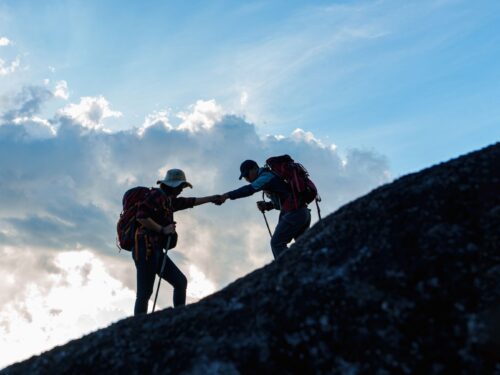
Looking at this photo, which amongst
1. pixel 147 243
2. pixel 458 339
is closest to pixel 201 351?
pixel 458 339

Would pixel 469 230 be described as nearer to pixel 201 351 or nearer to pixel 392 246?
pixel 392 246

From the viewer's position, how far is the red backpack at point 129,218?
37.3 feet

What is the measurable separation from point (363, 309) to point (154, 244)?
641cm

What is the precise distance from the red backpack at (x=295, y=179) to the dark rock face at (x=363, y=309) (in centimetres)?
547

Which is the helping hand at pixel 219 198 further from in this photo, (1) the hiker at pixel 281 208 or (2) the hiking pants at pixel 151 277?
(2) the hiking pants at pixel 151 277

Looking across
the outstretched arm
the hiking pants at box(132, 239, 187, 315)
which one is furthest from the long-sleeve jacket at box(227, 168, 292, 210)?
the hiking pants at box(132, 239, 187, 315)

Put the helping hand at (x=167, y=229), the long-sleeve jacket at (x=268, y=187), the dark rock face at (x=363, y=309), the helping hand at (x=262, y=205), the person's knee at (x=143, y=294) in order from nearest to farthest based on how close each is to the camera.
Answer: the dark rock face at (x=363, y=309)
the person's knee at (x=143, y=294)
the helping hand at (x=167, y=229)
the long-sleeve jacket at (x=268, y=187)
the helping hand at (x=262, y=205)

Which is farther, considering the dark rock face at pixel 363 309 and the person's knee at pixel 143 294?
the person's knee at pixel 143 294

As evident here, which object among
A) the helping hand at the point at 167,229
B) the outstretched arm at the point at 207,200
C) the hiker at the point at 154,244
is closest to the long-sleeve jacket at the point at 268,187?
the outstretched arm at the point at 207,200

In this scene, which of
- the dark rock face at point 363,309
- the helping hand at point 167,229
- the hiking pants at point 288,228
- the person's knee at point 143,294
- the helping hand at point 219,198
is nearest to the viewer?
the dark rock face at point 363,309

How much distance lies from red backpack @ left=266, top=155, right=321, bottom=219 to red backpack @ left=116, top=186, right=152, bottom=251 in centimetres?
351

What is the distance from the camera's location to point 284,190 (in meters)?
13.1

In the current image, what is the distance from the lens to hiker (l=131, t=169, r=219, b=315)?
426 inches

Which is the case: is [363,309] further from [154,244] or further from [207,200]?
[207,200]
